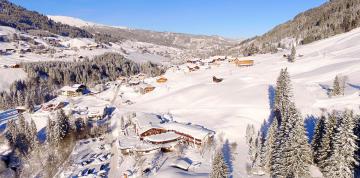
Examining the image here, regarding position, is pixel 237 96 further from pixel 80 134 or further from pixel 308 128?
pixel 80 134

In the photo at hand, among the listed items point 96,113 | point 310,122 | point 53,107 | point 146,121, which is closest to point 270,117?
point 310,122

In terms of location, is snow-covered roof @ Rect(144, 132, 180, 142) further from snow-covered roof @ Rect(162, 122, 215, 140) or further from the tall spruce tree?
the tall spruce tree

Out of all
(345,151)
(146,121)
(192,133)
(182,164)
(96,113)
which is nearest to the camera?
(345,151)

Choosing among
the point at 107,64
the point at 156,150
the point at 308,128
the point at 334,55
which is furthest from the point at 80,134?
the point at 107,64

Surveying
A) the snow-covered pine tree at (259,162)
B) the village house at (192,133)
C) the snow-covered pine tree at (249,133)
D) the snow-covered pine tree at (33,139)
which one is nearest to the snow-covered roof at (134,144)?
the village house at (192,133)

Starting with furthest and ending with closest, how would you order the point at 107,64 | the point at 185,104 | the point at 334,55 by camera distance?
the point at 107,64 < the point at 334,55 < the point at 185,104

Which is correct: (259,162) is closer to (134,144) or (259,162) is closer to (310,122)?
(310,122)
